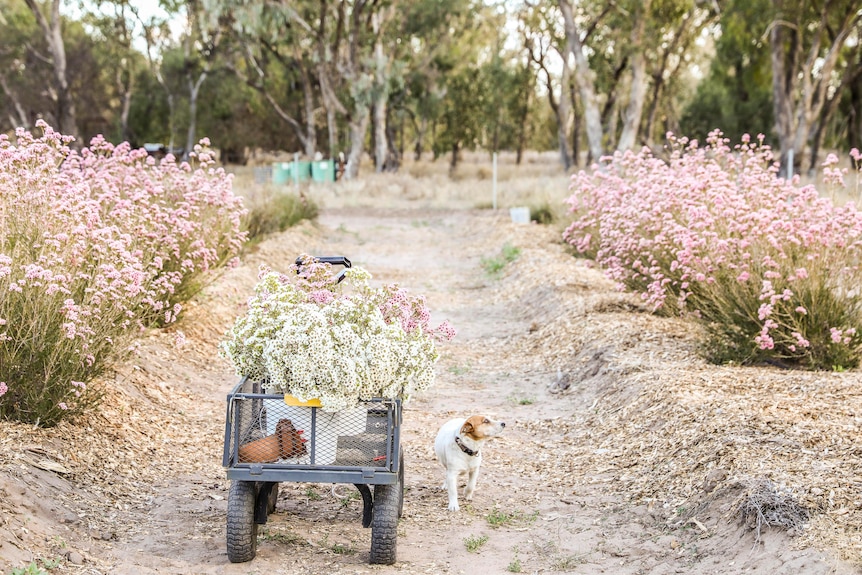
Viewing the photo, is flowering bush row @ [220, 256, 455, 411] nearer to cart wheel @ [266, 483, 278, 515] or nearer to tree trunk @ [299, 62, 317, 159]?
cart wheel @ [266, 483, 278, 515]

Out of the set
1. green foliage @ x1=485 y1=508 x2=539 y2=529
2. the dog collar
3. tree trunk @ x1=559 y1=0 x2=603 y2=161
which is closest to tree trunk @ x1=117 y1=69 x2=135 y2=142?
tree trunk @ x1=559 y1=0 x2=603 y2=161

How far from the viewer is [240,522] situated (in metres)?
4.69

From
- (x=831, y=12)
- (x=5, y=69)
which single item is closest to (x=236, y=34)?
(x=5, y=69)

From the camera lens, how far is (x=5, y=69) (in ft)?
148

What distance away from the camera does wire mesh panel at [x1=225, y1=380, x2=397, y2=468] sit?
4777mm

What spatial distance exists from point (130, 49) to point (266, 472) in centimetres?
4532

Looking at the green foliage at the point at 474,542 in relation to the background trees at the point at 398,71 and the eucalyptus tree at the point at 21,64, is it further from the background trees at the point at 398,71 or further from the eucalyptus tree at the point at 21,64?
the eucalyptus tree at the point at 21,64

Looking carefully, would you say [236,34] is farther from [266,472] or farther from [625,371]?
[266,472]

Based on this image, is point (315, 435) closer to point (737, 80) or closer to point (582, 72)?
point (582, 72)

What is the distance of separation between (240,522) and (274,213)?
14094 millimetres

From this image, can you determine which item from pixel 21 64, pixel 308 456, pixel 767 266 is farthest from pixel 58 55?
pixel 308 456

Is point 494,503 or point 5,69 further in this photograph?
point 5,69

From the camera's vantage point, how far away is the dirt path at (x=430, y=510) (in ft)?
15.8

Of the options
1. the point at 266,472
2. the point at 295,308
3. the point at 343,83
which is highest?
the point at 343,83
